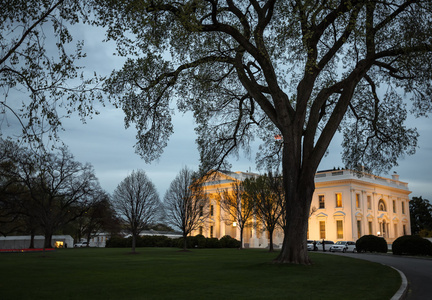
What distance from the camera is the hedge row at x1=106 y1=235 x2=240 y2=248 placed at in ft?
186

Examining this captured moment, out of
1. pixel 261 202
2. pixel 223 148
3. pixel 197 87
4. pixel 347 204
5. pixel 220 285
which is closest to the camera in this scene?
pixel 220 285

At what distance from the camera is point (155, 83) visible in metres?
18.7

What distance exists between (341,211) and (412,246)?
129 feet

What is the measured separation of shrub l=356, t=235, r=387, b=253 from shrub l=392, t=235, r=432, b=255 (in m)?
5.32

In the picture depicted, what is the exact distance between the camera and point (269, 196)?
43.3 m

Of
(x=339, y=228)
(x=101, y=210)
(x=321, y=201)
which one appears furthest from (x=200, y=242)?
(x=321, y=201)

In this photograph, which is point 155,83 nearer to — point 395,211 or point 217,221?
point 217,221

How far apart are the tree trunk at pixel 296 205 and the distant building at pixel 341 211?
49633 mm

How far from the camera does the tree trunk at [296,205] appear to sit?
17.2 meters

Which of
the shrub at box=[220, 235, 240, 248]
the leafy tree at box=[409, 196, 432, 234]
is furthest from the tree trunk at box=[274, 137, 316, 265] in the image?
the leafy tree at box=[409, 196, 432, 234]

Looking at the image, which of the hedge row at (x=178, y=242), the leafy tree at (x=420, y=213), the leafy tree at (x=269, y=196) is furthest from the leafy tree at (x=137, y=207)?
the leafy tree at (x=420, y=213)

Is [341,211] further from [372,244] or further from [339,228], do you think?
[372,244]

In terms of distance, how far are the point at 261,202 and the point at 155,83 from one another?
28.0m

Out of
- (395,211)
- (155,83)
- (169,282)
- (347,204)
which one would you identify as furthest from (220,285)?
(395,211)
